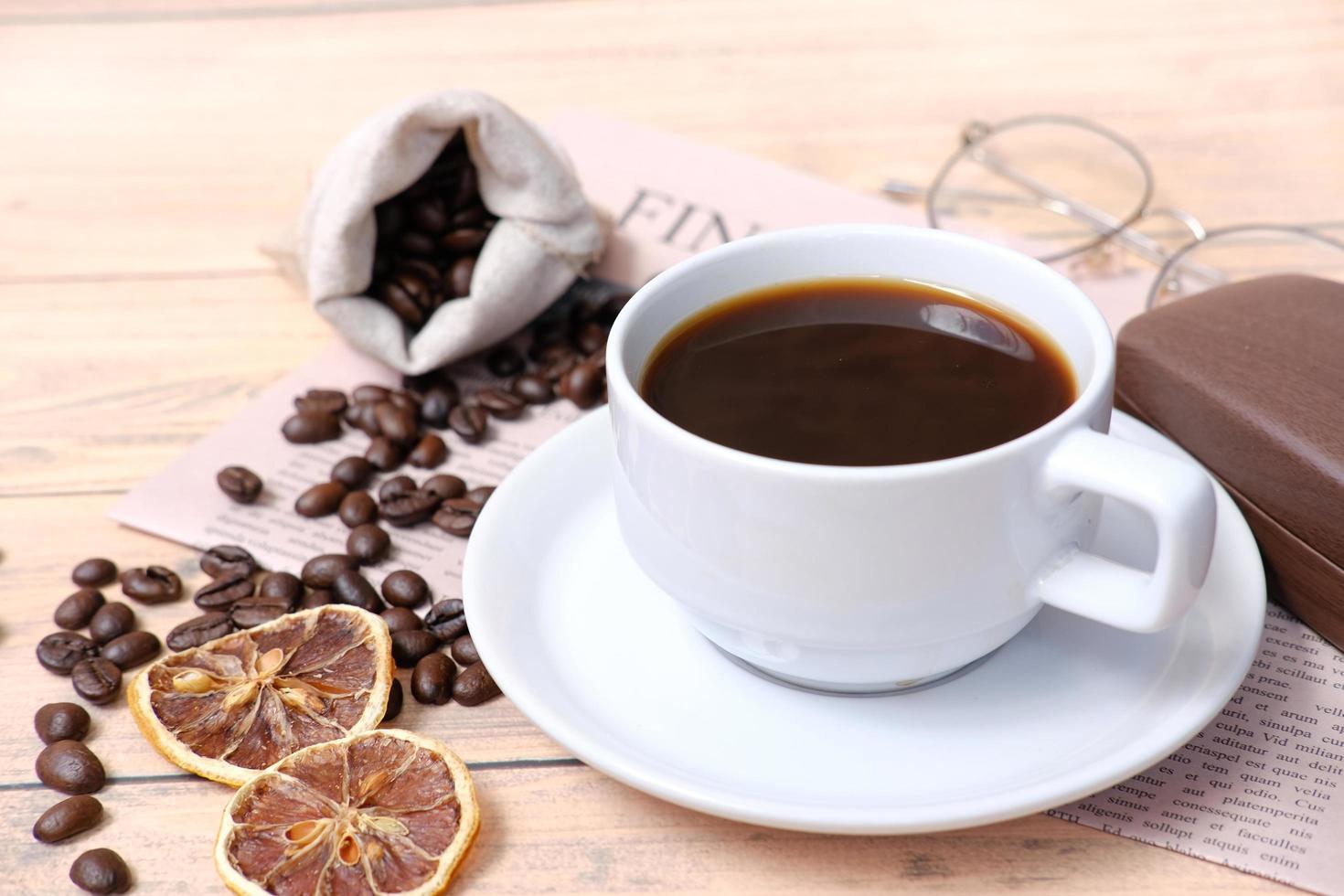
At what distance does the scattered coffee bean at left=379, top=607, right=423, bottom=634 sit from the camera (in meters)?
1.25

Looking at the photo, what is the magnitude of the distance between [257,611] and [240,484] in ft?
0.80

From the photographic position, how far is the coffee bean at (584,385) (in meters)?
1.60

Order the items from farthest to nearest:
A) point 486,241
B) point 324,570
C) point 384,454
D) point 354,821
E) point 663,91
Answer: point 663,91 < point 486,241 < point 384,454 < point 324,570 < point 354,821

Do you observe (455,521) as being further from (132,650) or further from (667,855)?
(667,855)

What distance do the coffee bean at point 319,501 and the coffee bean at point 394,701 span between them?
340 millimetres

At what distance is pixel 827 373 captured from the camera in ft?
3.50

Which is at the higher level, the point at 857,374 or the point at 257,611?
the point at 857,374

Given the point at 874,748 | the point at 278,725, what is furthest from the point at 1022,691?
the point at 278,725

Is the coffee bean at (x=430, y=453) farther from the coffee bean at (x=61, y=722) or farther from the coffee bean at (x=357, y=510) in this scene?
the coffee bean at (x=61, y=722)

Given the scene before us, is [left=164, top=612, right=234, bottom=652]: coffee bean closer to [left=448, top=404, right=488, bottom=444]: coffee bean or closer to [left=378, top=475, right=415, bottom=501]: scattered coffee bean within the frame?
[left=378, top=475, right=415, bottom=501]: scattered coffee bean

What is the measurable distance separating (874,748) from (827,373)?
309mm

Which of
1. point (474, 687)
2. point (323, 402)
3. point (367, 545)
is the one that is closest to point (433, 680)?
point (474, 687)

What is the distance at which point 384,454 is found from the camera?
1.53 meters

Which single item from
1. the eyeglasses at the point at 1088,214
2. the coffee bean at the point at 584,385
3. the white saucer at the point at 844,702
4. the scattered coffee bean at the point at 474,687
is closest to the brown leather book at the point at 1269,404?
the white saucer at the point at 844,702
